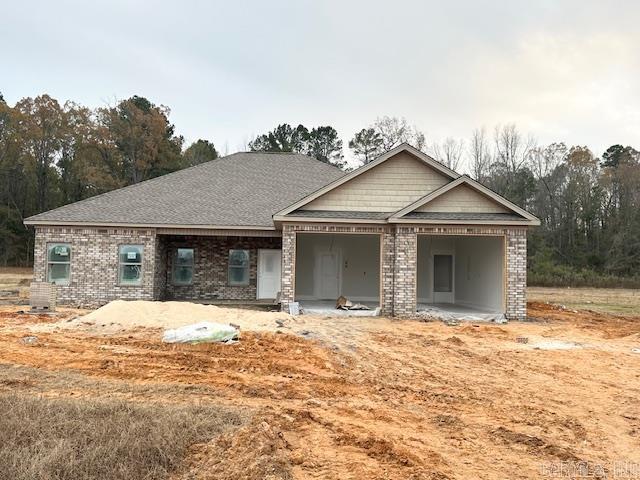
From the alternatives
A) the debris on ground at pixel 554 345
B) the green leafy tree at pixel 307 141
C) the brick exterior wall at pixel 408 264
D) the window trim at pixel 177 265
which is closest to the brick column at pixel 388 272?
the brick exterior wall at pixel 408 264

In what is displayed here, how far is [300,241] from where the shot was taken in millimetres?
20766

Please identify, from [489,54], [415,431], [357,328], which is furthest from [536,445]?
[489,54]

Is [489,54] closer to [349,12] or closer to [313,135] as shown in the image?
[349,12]

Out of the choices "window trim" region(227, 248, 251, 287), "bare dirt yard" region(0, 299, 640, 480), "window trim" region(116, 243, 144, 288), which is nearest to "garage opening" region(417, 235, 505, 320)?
"bare dirt yard" region(0, 299, 640, 480)

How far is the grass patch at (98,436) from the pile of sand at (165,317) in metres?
→ 6.71

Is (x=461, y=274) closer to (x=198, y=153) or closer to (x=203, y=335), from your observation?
(x=203, y=335)

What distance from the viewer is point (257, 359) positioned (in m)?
9.12

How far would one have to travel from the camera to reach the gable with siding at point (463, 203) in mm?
15875

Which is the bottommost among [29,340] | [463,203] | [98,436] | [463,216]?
[29,340]

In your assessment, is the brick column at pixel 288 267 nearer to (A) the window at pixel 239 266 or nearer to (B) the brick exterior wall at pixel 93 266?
(A) the window at pixel 239 266

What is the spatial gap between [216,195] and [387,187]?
7.61 meters

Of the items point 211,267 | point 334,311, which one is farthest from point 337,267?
point 211,267

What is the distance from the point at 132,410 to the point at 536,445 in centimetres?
429

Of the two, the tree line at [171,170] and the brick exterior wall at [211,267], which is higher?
the tree line at [171,170]
